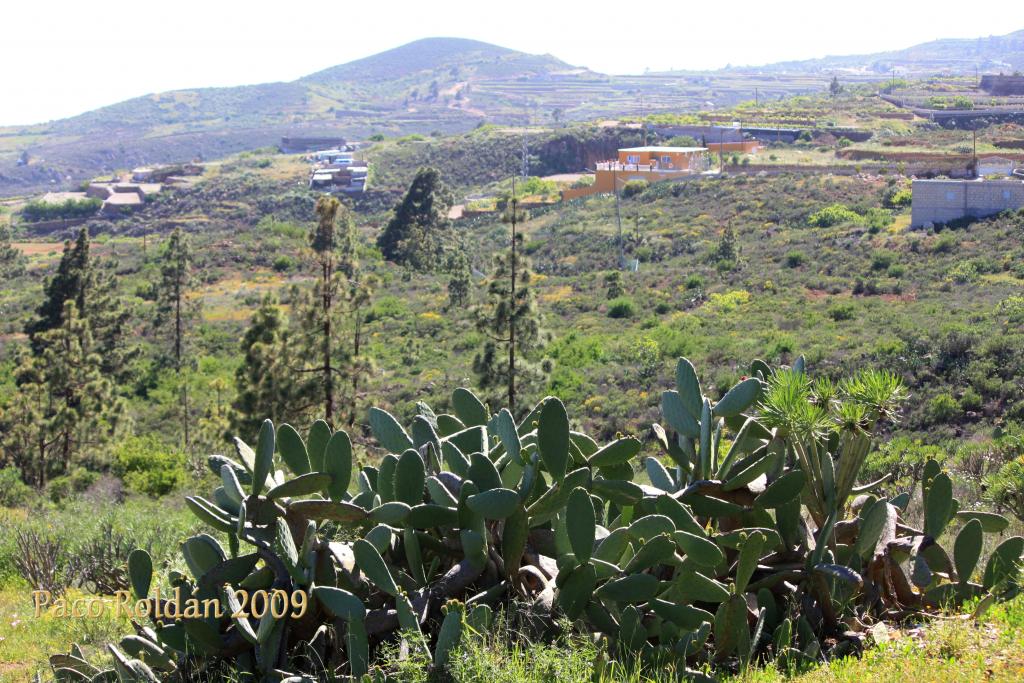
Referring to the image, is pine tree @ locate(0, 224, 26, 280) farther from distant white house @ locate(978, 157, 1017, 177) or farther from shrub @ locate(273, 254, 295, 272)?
distant white house @ locate(978, 157, 1017, 177)

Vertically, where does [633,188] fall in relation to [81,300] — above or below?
above

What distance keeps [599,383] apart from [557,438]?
18182 mm

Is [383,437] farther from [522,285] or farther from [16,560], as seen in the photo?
[522,285]

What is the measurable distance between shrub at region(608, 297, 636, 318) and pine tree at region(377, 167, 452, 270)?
16480 mm

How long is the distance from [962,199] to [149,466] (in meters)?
29.4

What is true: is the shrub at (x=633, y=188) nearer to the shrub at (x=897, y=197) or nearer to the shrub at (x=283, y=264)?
the shrub at (x=897, y=197)

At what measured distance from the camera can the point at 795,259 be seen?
34.2 meters

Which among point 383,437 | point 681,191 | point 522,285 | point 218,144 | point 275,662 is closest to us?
point 275,662

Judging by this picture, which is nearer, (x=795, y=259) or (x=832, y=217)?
(x=795, y=259)

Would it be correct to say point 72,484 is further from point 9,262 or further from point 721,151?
point 721,151

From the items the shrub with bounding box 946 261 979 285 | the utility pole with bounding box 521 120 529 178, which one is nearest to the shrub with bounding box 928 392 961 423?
the shrub with bounding box 946 261 979 285

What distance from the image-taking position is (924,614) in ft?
12.6

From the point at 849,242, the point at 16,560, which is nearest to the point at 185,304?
the point at 849,242

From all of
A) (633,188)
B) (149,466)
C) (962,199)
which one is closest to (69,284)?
(149,466)
